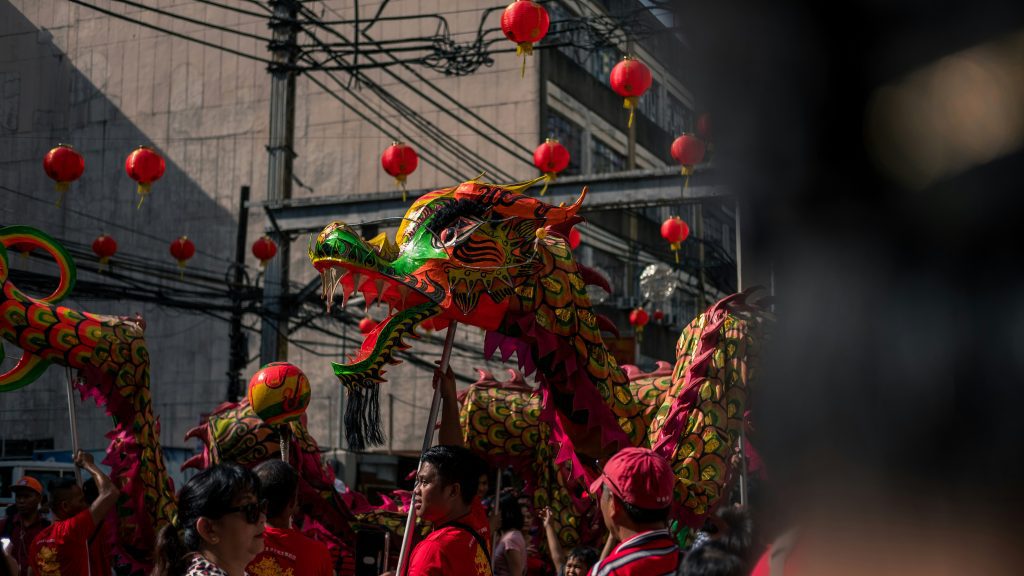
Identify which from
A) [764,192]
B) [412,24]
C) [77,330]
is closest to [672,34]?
[764,192]

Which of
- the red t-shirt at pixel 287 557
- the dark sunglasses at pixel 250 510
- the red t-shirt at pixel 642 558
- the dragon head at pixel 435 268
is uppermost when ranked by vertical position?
the dragon head at pixel 435 268

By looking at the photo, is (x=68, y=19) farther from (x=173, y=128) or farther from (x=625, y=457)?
(x=625, y=457)

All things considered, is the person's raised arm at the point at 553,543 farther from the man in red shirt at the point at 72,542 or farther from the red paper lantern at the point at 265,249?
the red paper lantern at the point at 265,249

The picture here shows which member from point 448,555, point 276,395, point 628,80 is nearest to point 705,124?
point 448,555

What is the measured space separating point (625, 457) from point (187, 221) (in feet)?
66.3

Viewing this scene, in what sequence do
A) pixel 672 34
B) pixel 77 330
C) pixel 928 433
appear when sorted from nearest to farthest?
pixel 928 433
pixel 672 34
pixel 77 330

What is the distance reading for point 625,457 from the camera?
111 inches

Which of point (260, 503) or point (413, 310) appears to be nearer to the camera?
point (260, 503)

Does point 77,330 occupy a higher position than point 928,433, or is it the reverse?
point 77,330

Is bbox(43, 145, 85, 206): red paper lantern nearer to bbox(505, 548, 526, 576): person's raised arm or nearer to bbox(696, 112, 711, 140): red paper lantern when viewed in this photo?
bbox(505, 548, 526, 576): person's raised arm

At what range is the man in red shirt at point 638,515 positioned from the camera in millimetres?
2619

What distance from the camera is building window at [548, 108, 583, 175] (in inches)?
815

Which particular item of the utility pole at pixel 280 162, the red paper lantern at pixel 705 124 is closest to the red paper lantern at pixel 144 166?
the utility pole at pixel 280 162

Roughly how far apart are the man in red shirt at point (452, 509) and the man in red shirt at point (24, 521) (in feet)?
14.4
